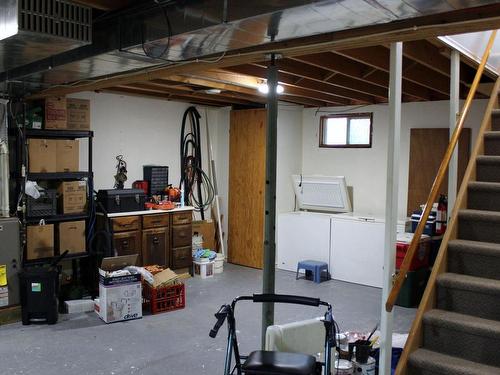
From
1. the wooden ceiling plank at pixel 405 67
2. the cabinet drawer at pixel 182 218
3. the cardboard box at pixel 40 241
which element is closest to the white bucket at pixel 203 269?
the cabinet drawer at pixel 182 218

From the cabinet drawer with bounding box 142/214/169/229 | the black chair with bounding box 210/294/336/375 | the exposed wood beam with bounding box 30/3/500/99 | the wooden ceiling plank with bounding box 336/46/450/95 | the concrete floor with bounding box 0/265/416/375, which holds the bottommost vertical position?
the concrete floor with bounding box 0/265/416/375

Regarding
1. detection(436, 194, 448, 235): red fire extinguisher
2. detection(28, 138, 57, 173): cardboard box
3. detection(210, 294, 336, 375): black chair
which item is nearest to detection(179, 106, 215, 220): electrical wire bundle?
detection(28, 138, 57, 173): cardboard box

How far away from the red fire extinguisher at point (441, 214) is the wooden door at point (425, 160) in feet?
2.76

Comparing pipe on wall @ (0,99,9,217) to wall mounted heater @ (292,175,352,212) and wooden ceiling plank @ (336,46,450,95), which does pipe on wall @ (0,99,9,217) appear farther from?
wall mounted heater @ (292,175,352,212)

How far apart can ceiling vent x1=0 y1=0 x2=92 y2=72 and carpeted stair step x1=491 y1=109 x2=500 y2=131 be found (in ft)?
11.4

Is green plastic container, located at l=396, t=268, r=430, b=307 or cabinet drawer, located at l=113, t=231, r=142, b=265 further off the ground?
cabinet drawer, located at l=113, t=231, r=142, b=265

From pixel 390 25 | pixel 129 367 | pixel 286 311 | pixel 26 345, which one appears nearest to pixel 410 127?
pixel 286 311

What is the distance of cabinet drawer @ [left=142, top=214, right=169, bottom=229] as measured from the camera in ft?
20.0

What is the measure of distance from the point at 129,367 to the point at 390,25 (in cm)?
309

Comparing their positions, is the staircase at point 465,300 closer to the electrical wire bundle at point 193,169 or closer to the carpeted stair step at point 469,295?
the carpeted stair step at point 469,295

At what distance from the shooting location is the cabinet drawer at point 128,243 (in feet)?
19.1

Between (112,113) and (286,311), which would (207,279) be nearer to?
(286,311)

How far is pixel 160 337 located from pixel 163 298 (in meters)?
0.77

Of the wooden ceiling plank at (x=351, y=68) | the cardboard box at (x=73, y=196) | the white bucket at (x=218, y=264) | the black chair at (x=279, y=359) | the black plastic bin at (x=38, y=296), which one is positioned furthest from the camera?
the white bucket at (x=218, y=264)
